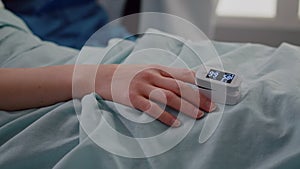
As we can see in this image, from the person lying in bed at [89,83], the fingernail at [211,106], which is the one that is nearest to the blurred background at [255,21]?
the person lying in bed at [89,83]

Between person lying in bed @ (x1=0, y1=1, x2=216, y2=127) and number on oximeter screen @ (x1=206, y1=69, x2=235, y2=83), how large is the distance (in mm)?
31

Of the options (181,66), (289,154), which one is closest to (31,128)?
(181,66)

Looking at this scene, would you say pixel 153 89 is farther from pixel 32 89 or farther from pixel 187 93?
pixel 32 89

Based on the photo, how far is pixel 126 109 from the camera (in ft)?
2.35

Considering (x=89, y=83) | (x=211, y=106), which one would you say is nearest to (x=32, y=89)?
(x=89, y=83)

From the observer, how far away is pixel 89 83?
77cm

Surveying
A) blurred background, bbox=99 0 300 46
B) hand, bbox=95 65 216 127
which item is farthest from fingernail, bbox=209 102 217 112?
blurred background, bbox=99 0 300 46

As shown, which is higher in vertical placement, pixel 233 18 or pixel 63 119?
pixel 63 119

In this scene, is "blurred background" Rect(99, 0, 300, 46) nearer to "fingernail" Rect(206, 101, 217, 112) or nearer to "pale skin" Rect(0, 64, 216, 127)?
"pale skin" Rect(0, 64, 216, 127)

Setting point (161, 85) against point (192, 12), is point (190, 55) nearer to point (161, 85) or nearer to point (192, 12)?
point (161, 85)

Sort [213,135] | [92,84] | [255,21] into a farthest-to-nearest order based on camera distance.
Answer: [255,21] → [92,84] → [213,135]

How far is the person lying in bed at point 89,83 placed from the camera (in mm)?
727

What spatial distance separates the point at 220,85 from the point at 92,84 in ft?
0.75

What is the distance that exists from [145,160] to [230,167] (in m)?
0.12
